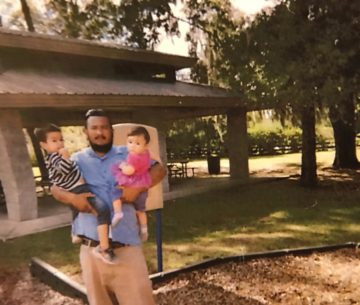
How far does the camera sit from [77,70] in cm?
1434

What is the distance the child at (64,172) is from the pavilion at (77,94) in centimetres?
750

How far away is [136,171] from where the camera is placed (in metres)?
3.17

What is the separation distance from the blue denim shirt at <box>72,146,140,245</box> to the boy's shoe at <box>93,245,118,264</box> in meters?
0.10

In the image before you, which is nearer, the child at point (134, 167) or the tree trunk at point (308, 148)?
the child at point (134, 167)

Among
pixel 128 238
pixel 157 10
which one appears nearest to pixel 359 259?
pixel 128 238

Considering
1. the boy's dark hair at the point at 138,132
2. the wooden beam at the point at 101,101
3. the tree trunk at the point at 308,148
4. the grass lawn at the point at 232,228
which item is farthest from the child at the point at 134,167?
the tree trunk at the point at 308,148

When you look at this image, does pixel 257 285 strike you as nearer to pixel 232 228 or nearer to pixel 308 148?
pixel 232 228

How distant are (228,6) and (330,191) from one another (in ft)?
32.5

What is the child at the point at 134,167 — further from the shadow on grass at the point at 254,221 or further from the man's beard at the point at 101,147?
the shadow on grass at the point at 254,221

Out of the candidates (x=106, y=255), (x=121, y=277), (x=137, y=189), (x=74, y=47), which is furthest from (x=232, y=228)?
(x=74, y=47)

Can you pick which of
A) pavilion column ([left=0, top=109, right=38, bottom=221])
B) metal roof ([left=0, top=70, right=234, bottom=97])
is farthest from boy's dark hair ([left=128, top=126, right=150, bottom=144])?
pavilion column ([left=0, top=109, right=38, bottom=221])

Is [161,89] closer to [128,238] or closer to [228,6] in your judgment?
[228,6]

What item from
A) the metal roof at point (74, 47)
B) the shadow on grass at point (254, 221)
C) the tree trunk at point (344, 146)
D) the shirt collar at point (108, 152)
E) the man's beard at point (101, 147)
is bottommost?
the shadow on grass at point (254, 221)

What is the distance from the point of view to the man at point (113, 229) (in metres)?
3.21
